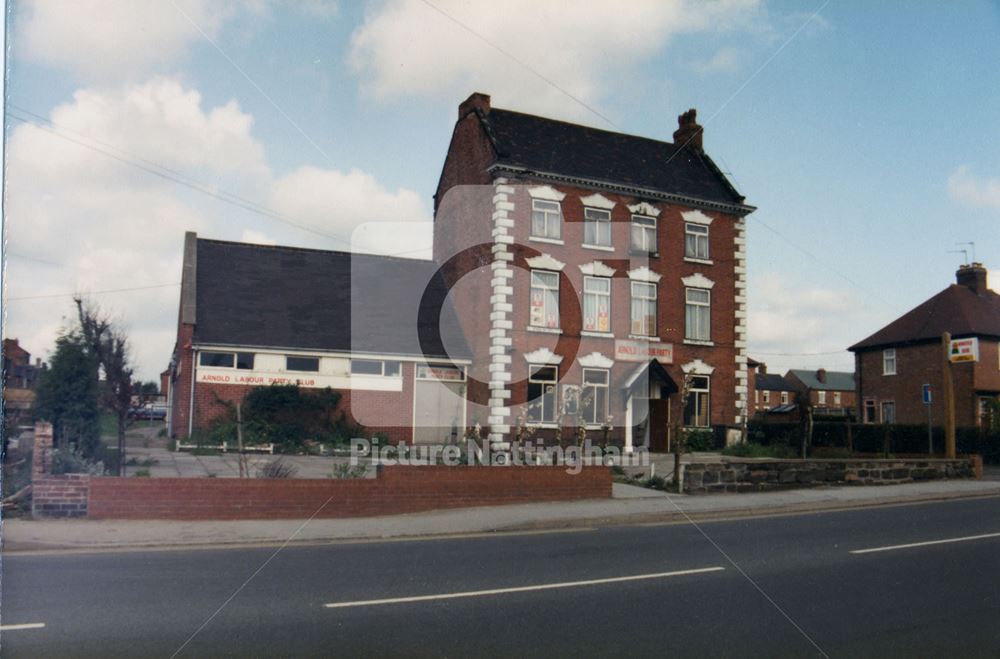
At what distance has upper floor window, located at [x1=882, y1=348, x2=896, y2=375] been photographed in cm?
4838

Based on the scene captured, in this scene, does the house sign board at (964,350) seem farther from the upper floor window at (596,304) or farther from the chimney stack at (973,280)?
the chimney stack at (973,280)

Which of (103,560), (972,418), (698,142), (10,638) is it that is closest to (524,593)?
(10,638)

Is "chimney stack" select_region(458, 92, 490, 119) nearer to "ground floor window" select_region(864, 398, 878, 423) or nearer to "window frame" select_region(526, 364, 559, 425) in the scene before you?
"window frame" select_region(526, 364, 559, 425)

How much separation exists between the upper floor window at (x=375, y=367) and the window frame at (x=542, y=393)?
4744 mm

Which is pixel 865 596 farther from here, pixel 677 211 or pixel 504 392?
pixel 677 211

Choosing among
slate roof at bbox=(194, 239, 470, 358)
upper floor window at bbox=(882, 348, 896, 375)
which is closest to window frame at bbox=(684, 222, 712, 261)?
slate roof at bbox=(194, 239, 470, 358)

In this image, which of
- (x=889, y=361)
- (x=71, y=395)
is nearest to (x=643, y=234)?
(x=71, y=395)

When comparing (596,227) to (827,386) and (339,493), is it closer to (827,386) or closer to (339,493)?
(339,493)

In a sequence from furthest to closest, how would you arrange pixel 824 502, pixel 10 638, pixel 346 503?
pixel 824 502 → pixel 346 503 → pixel 10 638

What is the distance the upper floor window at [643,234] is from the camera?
1226 inches

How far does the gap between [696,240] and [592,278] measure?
16.5 ft

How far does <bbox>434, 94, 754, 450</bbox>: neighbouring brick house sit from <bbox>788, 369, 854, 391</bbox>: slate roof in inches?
3108

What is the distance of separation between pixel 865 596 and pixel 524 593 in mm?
3665

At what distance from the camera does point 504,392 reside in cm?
2892
